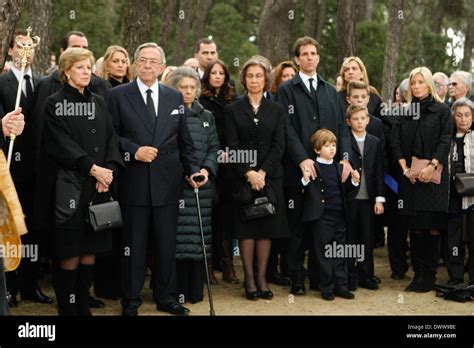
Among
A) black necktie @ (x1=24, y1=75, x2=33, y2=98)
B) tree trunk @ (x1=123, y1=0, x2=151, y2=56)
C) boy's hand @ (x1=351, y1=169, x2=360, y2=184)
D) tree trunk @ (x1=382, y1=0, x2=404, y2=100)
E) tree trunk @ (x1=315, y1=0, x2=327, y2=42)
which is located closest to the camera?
black necktie @ (x1=24, y1=75, x2=33, y2=98)

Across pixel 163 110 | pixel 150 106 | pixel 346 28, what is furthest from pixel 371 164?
pixel 346 28

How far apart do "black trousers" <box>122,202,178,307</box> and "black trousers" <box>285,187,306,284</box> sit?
1456 mm

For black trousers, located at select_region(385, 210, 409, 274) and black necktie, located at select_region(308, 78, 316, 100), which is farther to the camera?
black trousers, located at select_region(385, 210, 409, 274)

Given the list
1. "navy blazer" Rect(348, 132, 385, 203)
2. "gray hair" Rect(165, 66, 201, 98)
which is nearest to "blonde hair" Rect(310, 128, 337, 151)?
"navy blazer" Rect(348, 132, 385, 203)

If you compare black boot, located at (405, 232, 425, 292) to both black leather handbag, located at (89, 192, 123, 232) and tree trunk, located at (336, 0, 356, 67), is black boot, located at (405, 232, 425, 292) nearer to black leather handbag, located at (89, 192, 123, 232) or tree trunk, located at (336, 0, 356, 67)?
black leather handbag, located at (89, 192, 123, 232)

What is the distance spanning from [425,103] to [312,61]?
124cm

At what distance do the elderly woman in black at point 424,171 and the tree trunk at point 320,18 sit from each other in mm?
17421

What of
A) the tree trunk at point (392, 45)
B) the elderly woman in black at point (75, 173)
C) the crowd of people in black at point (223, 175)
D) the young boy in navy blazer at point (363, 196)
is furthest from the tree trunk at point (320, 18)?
the elderly woman in black at point (75, 173)

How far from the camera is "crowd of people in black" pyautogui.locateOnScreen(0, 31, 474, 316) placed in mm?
6789

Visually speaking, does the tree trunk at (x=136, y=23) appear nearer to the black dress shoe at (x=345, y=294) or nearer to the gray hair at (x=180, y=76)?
the gray hair at (x=180, y=76)

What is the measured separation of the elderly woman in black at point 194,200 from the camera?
781 centimetres

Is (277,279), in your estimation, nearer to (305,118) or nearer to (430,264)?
(430,264)
